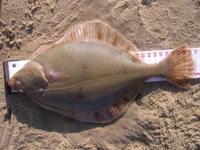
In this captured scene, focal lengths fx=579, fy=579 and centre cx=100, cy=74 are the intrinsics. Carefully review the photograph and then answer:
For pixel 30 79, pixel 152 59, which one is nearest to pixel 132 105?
pixel 152 59

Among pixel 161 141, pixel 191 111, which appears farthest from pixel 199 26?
pixel 161 141

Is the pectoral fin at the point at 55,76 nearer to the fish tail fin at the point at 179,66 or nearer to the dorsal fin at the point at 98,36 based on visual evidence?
the dorsal fin at the point at 98,36

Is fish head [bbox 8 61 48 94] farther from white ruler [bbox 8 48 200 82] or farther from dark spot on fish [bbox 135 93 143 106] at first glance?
dark spot on fish [bbox 135 93 143 106]

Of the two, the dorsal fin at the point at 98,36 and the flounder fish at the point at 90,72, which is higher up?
the dorsal fin at the point at 98,36

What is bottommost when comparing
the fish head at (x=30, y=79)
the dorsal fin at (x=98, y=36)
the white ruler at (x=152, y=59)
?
the fish head at (x=30, y=79)

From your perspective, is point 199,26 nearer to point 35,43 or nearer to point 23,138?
point 35,43

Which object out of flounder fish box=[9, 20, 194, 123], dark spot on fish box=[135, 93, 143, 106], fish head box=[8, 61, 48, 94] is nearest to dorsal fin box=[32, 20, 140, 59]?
flounder fish box=[9, 20, 194, 123]

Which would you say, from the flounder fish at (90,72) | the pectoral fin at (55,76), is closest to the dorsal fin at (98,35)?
the flounder fish at (90,72)
